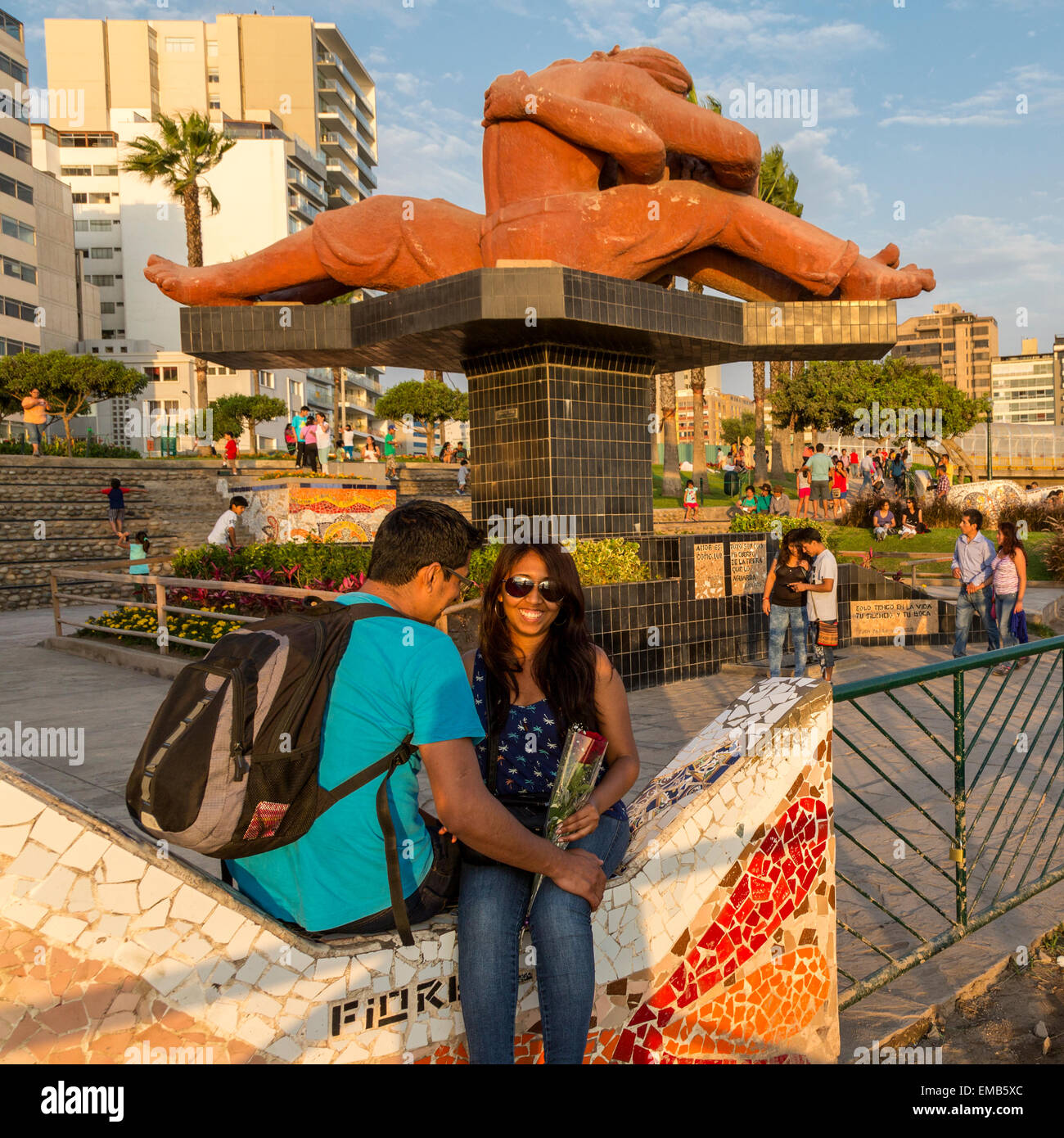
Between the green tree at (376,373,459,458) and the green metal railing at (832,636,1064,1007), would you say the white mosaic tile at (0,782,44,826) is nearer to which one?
the green metal railing at (832,636,1064,1007)

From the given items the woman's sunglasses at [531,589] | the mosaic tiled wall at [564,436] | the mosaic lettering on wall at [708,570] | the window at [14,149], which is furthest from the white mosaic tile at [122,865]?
the window at [14,149]

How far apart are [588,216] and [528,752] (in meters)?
10.1

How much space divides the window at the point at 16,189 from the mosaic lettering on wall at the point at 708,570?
2140 inches

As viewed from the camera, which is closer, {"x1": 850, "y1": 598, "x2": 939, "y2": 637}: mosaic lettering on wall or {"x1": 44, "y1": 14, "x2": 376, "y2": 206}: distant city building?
{"x1": 850, "y1": 598, "x2": 939, "y2": 637}: mosaic lettering on wall

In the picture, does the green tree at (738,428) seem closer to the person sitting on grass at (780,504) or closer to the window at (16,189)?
the window at (16,189)

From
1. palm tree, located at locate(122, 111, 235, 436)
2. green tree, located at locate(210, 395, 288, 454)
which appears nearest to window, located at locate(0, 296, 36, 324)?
green tree, located at locate(210, 395, 288, 454)

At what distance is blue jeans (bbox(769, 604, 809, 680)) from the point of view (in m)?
10.0

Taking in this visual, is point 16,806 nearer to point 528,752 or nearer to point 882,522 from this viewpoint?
point 528,752

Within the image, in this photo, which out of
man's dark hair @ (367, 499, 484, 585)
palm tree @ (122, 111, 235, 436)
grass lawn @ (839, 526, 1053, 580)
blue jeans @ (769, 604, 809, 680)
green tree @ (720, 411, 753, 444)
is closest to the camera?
man's dark hair @ (367, 499, 484, 585)

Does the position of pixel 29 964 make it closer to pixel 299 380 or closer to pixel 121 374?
pixel 121 374

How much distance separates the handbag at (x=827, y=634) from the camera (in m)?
9.90

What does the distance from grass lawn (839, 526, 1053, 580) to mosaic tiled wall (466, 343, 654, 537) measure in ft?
28.2

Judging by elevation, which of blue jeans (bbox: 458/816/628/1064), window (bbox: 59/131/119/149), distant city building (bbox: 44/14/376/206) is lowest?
blue jeans (bbox: 458/816/628/1064)

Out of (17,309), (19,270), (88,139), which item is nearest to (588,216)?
(17,309)
